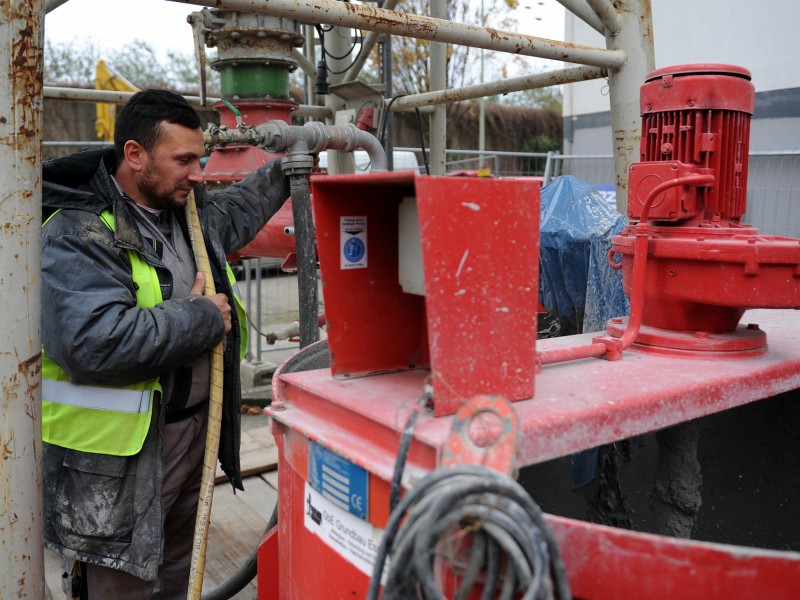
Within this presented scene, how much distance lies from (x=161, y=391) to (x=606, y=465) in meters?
1.23

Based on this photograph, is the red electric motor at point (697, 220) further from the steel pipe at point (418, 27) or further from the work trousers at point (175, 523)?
the work trousers at point (175, 523)

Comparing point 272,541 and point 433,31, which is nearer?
point 272,541

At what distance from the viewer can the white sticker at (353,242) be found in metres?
1.36

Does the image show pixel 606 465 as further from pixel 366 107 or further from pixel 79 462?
pixel 366 107

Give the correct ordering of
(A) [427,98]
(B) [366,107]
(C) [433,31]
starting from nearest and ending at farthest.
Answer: (C) [433,31], (B) [366,107], (A) [427,98]

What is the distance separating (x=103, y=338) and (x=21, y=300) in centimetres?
38

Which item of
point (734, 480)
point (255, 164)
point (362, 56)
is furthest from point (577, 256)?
point (362, 56)

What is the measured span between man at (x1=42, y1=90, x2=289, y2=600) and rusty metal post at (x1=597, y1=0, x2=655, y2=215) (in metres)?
1.42

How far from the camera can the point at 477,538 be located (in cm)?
93

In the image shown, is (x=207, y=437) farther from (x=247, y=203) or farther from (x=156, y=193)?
(x=247, y=203)

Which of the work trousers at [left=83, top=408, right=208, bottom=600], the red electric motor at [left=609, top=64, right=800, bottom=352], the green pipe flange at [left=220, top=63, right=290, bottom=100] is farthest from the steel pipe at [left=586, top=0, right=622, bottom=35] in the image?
the work trousers at [left=83, top=408, right=208, bottom=600]

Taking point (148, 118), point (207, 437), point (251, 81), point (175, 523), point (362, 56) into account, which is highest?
point (362, 56)

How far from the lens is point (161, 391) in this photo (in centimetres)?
194

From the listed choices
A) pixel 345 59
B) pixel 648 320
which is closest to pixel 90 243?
pixel 648 320
